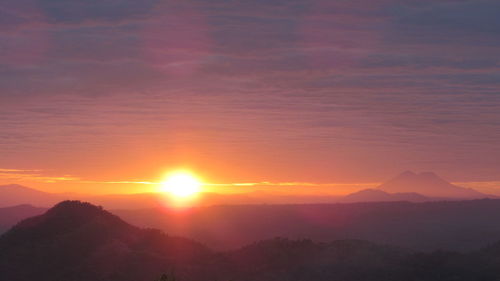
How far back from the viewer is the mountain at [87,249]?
48625mm

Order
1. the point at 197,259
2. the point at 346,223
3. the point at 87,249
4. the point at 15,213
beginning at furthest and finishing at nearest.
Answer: the point at 15,213 → the point at 346,223 → the point at 87,249 → the point at 197,259

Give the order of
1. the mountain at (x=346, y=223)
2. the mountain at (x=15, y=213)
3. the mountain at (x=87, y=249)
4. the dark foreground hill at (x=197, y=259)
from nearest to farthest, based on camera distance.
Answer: the dark foreground hill at (x=197, y=259), the mountain at (x=87, y=249), the mountain at (x=346, y=223), the mountain at (x=15, y=213)

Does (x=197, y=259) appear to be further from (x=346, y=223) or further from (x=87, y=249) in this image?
(x=346, y=223)

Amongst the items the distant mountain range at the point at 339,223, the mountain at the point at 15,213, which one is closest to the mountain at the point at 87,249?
the distant mountain range at the point at 339,223

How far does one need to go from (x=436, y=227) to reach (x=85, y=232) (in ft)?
273

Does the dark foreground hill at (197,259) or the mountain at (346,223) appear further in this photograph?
the mountain at (346,223)

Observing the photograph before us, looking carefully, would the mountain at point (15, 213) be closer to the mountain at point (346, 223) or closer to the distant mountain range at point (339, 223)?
the distant mountain range at point (339, 223)

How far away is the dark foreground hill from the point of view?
48.0 m

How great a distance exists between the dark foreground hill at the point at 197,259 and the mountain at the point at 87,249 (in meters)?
0.07

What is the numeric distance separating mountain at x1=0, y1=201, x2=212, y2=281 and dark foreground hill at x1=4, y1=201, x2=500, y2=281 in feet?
0.23

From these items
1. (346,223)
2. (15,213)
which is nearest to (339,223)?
(346,223)

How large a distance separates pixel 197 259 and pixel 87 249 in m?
8.92

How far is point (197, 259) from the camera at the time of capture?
52.9 metres

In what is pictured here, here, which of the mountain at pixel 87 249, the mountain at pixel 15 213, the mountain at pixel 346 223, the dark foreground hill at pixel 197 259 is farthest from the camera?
the mountain at pixel 15 213
